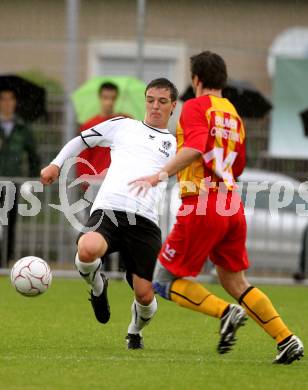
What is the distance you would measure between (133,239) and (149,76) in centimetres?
958

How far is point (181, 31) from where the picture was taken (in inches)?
767

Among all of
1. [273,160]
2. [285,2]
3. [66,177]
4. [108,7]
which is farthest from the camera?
[285,2]

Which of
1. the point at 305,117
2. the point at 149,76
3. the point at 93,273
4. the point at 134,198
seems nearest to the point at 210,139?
the point at 134,198

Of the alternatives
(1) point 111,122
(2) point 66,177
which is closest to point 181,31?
(2) point 66,177

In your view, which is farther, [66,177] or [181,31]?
[181,31]

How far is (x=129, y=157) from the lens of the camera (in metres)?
9.00

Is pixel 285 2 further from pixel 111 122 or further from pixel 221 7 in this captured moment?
pixel 111 122

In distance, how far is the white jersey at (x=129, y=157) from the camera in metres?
8.91

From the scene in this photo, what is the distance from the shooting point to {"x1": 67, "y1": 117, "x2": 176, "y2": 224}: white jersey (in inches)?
351

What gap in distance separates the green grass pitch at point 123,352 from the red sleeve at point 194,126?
1.40 metres

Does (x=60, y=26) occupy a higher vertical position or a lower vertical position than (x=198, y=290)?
higher

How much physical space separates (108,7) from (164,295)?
1156 cm

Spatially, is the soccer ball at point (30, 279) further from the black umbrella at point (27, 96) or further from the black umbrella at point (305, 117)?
the black umbrella at point (305, 117)

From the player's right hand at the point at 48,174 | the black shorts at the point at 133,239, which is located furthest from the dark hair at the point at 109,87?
the player's right hand at the point at 48,174
